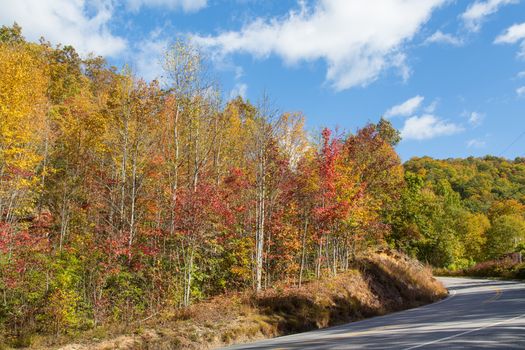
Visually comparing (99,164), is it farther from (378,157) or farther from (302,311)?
(378,157)

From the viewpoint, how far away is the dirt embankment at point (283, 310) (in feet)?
38.7

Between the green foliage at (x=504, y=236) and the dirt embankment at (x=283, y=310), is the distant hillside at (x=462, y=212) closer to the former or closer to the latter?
the green foliage at (x=504, y=236)

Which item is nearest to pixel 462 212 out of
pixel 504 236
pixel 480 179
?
pixel 504 236

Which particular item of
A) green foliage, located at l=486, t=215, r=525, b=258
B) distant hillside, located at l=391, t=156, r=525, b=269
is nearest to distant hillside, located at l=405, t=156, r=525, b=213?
distant hillside, located at l=391, t=156, r=525, b=269

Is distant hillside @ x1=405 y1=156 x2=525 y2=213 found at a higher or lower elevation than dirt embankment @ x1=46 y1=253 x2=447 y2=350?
higher

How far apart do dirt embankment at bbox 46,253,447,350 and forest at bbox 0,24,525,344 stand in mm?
1221

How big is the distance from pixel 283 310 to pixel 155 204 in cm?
770

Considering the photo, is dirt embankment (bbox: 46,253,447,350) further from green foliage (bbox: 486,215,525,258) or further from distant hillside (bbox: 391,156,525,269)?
green foliage (bbox: 486,215,525,258)

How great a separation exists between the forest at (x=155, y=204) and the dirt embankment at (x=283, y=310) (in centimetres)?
122

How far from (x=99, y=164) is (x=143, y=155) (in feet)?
21.7

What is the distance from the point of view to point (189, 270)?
1529 centimetres

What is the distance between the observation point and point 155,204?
19.0 meters

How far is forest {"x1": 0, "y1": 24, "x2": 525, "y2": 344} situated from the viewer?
14.4 metres

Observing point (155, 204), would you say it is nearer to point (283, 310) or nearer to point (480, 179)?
point (283, 310)
